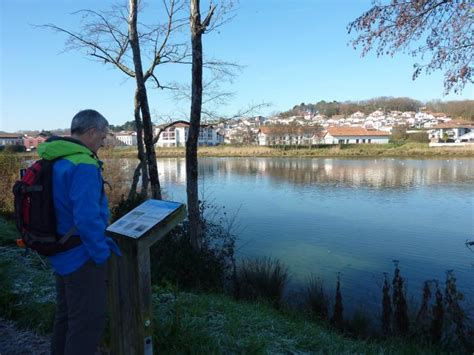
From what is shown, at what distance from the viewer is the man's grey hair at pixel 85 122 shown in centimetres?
235

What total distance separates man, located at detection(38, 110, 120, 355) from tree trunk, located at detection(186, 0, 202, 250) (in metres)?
4.33

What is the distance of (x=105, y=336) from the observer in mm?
3188

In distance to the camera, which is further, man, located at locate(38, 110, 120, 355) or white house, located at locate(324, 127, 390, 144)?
white house, located at locate(324, 127, 390, 144)

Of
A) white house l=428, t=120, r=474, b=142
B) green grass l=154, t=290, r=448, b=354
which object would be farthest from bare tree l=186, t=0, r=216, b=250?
white house l=428, t=120, r=474, b=142

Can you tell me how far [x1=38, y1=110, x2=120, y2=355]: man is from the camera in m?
2.12

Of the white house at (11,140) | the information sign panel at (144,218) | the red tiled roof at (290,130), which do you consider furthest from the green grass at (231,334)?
the red tiled roof at (290,130)

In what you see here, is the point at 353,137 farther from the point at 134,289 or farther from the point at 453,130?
the point at 134,289

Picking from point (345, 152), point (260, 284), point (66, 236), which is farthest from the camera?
point (345, 152)

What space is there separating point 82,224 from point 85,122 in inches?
24.6

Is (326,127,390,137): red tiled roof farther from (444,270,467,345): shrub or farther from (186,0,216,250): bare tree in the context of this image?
(444,270,467,345): shrub

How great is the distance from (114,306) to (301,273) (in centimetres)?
648

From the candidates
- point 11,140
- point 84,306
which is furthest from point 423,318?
point 11,140

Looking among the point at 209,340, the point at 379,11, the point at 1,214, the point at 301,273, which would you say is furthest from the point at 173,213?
the point at 1,214

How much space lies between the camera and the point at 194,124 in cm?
676
